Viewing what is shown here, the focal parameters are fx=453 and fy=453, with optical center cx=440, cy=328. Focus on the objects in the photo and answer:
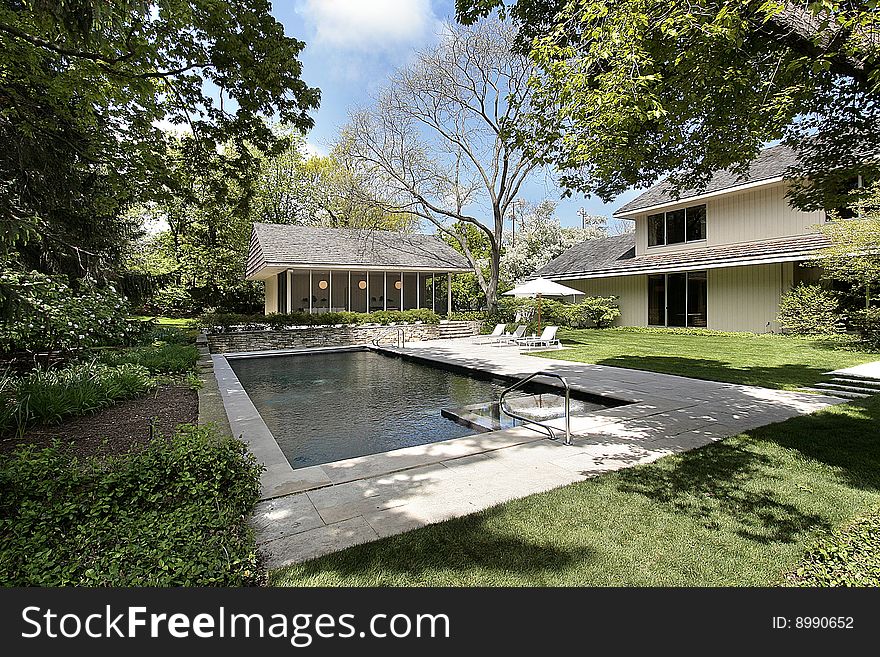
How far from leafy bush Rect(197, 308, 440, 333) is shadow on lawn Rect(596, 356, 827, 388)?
10602 mm

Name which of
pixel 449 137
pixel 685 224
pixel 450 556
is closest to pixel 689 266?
pixel 685 224

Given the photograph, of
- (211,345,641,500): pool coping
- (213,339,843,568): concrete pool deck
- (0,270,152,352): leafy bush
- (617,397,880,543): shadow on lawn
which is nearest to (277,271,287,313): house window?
(0,270,152,352): leafy bush

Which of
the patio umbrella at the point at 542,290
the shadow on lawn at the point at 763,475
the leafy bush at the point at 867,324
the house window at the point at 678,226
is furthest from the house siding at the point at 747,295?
the shadow on lawn at the point at 763,475

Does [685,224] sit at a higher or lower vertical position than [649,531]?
higher

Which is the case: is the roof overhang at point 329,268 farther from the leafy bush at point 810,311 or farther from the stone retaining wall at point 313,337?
the leafy bush at point 810,311

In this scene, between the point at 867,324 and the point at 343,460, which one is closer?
the point at 343,460

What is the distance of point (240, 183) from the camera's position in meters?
8.70

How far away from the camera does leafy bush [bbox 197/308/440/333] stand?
710 inches

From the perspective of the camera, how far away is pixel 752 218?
750 inches

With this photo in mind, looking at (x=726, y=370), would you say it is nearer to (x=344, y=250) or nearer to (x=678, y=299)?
(x=678, y=299)

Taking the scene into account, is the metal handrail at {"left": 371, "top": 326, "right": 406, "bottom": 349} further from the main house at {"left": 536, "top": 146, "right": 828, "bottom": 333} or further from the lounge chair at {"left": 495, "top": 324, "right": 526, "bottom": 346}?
the main house at {"left": 536, "top": 146, "right": 828, "bottom": 333}

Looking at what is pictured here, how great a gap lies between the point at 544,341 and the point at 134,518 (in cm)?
1501

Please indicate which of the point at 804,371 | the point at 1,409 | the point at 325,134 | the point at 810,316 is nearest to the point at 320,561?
the point at 1,409

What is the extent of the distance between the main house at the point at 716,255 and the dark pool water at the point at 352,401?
10.5 meters
